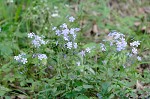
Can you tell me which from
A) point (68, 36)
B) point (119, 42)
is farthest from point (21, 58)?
point (119, 42)

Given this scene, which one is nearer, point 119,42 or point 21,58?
point 119,42

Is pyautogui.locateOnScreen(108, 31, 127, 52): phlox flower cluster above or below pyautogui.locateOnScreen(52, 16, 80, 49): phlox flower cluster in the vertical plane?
below

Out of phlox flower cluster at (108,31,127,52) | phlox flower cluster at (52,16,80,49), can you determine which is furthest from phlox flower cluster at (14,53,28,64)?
phlox flower cluster at (108,31,127,52)

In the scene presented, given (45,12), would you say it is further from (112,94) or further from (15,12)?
(112,94)

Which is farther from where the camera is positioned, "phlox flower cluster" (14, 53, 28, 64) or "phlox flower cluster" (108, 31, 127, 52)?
"phlox flower cluster" (14, 53, 28, 64)

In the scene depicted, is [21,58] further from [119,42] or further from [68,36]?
[119,42]

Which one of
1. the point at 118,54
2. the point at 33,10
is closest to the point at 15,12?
the point at 33,10

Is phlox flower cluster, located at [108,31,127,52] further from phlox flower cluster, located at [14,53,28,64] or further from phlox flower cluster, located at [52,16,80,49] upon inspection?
phlox flower cluster, located at [14,53,28,64]

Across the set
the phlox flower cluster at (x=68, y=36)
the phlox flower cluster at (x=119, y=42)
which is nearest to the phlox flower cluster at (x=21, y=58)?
the phlox flower cluster at (x=68, y=36)

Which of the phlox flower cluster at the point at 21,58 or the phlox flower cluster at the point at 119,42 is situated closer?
the phlox flower cluster at the point at 119,42

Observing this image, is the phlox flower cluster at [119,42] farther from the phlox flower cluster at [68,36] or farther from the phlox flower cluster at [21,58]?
the phlox flower cluster at [21,58]

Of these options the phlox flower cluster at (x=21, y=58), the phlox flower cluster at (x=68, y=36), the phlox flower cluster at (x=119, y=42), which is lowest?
the phlox flower cluster at (x=21, y=58)
